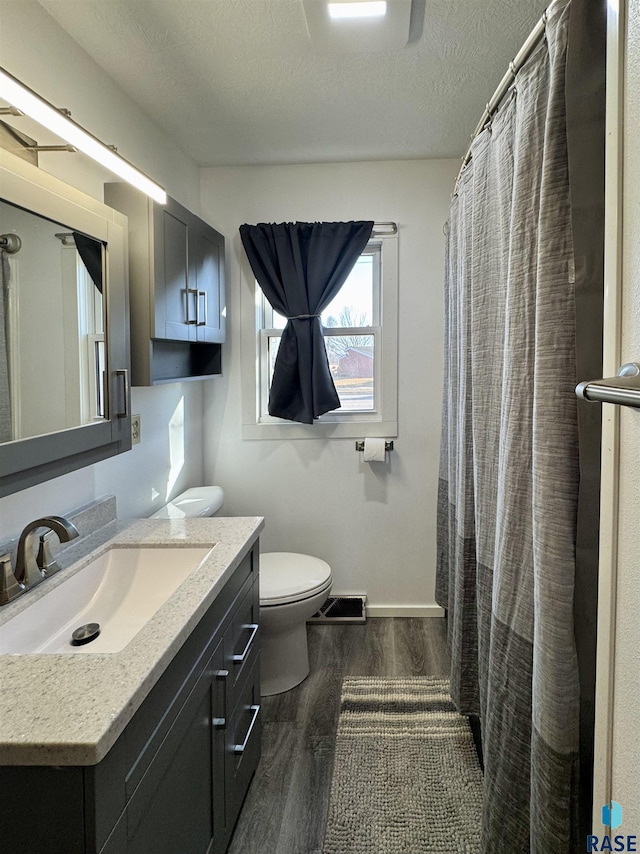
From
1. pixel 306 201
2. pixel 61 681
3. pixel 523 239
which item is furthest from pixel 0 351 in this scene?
pixel 306 201

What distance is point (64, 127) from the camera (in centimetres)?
125

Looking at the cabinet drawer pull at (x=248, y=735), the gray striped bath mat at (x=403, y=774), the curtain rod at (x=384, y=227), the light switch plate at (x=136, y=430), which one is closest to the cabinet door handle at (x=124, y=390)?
the light switch plate at (x=136, y=430)

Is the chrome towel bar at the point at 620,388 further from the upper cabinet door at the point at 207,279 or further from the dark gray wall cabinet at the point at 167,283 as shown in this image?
the upper cabinet door at the point at 207,279

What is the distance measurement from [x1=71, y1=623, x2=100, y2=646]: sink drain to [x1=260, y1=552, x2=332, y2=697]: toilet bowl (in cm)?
96

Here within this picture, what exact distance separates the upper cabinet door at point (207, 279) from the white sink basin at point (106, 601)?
103 cm

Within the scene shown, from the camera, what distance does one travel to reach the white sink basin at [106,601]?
1.29 meters

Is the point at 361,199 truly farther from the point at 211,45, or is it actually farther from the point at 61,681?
the point at 61,681

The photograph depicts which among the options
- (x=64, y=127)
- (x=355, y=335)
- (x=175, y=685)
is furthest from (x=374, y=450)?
(x=64, y=127)

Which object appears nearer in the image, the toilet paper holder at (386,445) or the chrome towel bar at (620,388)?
the chrome towel bar at (620,388)

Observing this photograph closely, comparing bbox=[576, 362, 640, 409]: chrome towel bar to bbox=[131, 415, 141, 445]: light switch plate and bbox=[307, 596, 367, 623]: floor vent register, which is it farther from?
bbox=[307, 596, 367, 623]: floor vent register

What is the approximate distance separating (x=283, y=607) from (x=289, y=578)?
183 mm

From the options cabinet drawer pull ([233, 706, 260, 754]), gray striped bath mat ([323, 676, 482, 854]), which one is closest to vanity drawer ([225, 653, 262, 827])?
cabinet drawer pull ([233, 706, 260, 754])

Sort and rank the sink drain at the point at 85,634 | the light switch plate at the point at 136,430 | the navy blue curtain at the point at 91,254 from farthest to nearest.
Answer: the light switch plate at the point at 136,430, the navy blue curtain at the point at 91,254, the sink drain at the point at 85,634

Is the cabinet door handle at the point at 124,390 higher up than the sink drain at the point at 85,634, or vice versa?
the cabinet door handle at the point at 124,390
